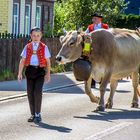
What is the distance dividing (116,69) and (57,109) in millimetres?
1605

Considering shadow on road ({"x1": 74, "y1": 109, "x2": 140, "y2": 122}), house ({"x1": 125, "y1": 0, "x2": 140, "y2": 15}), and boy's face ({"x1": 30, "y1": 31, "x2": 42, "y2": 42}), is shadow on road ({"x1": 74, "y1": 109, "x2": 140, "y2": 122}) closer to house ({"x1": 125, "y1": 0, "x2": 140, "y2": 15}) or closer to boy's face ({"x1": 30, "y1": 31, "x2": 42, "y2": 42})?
boy's face ({"x1": 30, "y1": 31, "x2": 42, "y2": 42})

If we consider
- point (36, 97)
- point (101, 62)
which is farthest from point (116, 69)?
point (36, 97)

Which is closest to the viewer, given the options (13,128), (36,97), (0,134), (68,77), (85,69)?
(0,134)

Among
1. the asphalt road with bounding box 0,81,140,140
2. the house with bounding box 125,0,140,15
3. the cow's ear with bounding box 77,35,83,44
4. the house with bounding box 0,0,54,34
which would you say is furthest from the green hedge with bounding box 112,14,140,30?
the cow's ear with bounding box 77,35,83,44

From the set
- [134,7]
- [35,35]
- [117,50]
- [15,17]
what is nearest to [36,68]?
[35,35]

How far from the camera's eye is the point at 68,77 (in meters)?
22.3

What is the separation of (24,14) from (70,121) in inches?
836

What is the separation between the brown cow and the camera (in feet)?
43.0

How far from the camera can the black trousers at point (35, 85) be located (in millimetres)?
11859

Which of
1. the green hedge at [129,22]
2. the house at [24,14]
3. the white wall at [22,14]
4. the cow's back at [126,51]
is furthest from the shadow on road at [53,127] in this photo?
the green hedge at [129,22]

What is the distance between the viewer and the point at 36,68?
11883 millimetres

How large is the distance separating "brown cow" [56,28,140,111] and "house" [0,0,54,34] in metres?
16.2

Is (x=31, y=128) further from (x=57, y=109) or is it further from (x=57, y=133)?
(x=57, y=109)

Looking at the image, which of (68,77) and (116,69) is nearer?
(116,69)
